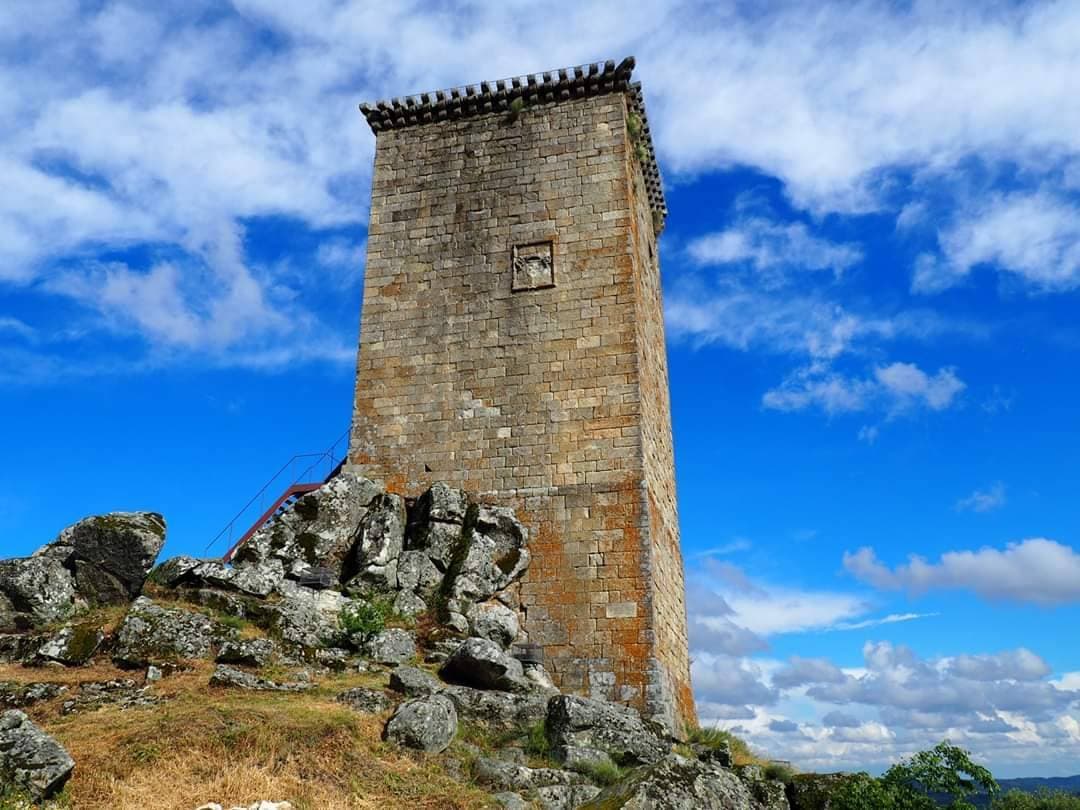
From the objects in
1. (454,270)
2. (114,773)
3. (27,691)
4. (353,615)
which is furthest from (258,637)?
(454,270)

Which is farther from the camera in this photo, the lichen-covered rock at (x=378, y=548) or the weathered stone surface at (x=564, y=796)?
the lichen-covered rock at (x=378, y=548)

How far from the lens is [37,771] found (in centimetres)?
816

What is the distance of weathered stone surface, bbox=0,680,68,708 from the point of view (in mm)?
10687

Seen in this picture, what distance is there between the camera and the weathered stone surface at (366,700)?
11.1m

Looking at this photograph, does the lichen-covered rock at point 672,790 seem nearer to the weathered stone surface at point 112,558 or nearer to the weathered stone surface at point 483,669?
the weathered stone surface at point 483,669

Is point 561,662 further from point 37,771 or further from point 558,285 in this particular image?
point 37,771

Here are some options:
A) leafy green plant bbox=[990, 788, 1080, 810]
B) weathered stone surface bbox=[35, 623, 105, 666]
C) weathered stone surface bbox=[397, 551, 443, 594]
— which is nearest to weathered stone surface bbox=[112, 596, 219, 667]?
weathered stone surface bbox=[35, 623, 105, 666]

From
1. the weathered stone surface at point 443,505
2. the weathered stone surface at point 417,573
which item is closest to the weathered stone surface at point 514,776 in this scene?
the weathered stone surface at point 417,573

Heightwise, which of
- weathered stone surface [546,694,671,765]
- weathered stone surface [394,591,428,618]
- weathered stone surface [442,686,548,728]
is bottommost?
weathered stone surface [546,694,671,765]

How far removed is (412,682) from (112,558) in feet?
16.9

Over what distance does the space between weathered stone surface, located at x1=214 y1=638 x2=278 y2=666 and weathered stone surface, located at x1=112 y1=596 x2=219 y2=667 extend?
30 cm

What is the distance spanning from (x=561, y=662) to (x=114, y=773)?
7819 millimetres

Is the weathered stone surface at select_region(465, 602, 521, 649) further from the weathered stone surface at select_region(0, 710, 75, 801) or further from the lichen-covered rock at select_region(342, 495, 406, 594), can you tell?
the weathered stone surface at select_region(0, 710, 75, 801)

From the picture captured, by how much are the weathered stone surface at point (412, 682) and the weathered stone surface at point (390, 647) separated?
43.5 inches
